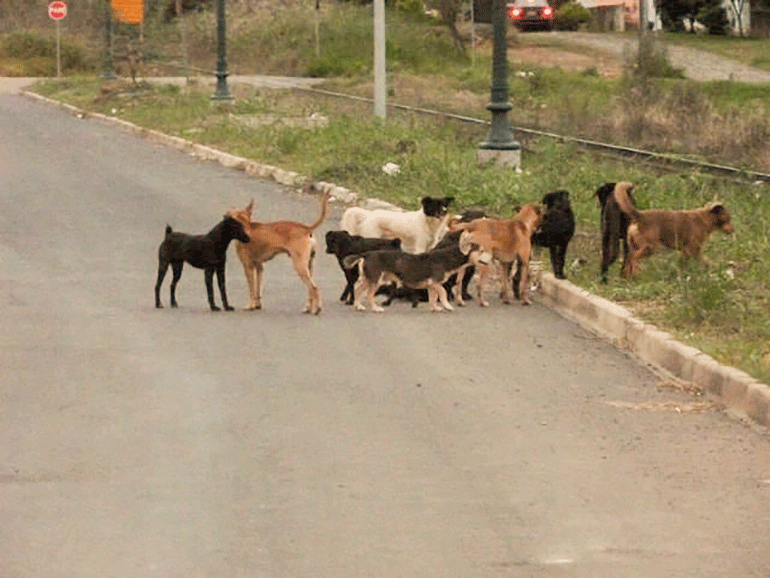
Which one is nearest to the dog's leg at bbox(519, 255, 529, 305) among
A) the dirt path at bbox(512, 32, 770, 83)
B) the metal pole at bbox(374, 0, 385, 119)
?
the metal pole at bbox(374, 0, 385, 119)

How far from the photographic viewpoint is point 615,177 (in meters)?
20.9

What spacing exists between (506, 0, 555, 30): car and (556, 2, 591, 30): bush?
4758 millimetres

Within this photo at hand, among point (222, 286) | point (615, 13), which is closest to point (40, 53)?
point (615, 13)

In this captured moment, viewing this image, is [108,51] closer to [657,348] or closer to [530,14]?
[530,14]

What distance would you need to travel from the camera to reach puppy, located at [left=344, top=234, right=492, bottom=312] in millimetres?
13617

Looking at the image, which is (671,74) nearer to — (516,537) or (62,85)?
(62,85)

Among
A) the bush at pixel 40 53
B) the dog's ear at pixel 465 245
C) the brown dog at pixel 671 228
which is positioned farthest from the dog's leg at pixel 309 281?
the bush at pixel 40 53

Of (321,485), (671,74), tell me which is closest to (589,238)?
(321,485)

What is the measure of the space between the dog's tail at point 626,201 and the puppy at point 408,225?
130cm

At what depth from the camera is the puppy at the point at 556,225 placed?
14.5 meters

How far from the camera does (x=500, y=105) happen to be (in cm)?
2275

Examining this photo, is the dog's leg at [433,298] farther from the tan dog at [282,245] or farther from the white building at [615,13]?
the white building at [615,13]

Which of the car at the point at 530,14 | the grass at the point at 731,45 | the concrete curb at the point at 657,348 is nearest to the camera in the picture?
the concrete curb at the point at 657,348

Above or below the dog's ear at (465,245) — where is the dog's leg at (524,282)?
below
